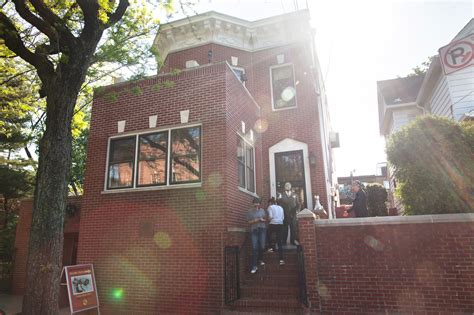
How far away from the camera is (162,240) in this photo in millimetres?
7785

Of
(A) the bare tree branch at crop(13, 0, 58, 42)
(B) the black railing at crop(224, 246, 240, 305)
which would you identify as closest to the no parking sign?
(B) the black railing at crop(224, 246, 240, 305)

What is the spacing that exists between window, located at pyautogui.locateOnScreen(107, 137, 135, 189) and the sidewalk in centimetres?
340

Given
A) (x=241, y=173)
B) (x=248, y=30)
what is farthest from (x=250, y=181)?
(x=248, y=30)

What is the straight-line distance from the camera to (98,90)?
8.36m

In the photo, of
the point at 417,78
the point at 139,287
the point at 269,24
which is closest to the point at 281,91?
the point at 269,24

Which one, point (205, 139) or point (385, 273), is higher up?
point (205, 139)

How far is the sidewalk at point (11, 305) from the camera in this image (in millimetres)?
8342

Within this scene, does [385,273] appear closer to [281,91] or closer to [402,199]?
[402,199]

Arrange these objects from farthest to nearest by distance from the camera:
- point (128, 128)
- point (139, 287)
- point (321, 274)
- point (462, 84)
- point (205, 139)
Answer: point (462, 84) → point (128, 128) → point (205, 139) → point (139, 287) → point (321, 274)

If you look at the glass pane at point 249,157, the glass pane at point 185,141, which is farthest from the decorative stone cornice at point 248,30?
the glass pane at point 185,141

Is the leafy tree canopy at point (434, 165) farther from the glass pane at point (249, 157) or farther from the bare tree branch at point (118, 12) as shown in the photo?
the bare tree branch at point (118, 12)

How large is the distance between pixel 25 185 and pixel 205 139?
15185 millimetres

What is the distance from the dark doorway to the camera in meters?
10.9

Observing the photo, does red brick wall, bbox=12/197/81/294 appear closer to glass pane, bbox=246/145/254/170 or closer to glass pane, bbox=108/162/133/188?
glass pane, bbox=108/162/133/188
